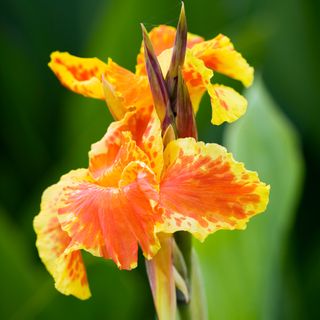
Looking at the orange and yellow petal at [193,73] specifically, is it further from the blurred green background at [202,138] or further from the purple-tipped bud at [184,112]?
the blurred green background at [202,138]

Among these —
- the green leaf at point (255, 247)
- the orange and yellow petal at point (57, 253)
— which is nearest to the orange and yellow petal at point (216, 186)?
the orange and yellow petal at point (57, 253)

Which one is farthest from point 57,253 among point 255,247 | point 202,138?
point 202,138

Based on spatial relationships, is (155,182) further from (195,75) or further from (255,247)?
(255,247)

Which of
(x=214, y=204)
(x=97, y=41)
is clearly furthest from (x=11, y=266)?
(x=214, y=204)

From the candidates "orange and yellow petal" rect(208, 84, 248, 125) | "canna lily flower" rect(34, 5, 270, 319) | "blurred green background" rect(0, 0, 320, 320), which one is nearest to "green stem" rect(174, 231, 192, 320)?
"canna lily flower" rect(34, 5, 270, 319)

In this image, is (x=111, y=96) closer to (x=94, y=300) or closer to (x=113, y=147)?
(x=113, y=147)

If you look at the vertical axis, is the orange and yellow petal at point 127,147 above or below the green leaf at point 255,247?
above

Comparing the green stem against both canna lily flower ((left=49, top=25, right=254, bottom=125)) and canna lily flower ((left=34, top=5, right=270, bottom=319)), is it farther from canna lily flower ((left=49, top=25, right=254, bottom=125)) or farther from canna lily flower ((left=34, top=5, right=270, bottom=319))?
canna lily flower ((left=49, top=25, right=254, bottom=125))
